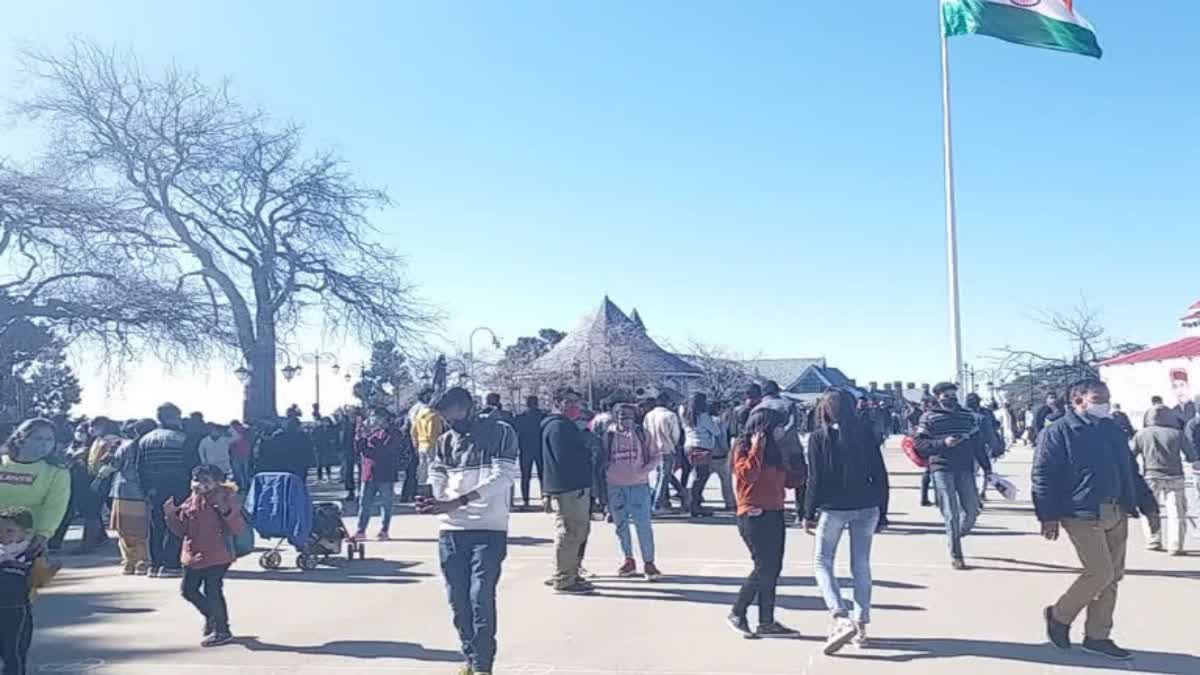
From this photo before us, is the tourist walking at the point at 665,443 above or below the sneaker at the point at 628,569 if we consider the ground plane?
above

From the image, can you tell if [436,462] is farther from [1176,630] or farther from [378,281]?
[378,281]

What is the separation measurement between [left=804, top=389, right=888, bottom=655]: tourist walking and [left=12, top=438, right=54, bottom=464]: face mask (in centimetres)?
470

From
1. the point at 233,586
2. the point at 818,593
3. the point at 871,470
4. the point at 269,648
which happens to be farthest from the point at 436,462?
the point at 233,586

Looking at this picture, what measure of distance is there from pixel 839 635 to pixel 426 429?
7163mm

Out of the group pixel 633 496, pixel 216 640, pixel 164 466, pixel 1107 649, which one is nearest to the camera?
pixel 1107 649

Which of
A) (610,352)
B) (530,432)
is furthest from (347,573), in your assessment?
(610,352)

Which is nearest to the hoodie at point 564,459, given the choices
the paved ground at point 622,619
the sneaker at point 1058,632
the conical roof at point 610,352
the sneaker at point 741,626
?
the paved ground at point 622,619

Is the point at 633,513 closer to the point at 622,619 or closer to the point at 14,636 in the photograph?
the point at 622,619

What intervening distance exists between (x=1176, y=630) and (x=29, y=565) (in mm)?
7325

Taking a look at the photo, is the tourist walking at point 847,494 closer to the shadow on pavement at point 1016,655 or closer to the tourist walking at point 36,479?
the shadow on pavement at point 1016,655

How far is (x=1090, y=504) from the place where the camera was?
23.3 ft

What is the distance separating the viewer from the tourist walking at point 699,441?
49.4 feet

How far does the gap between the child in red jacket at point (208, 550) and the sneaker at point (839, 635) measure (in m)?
4.12

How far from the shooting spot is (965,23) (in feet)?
60.2
